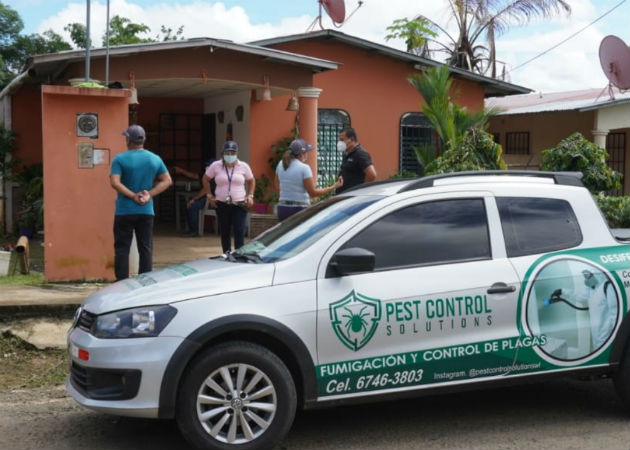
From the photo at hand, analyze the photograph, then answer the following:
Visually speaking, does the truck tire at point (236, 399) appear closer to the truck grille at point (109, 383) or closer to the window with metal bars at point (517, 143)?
the truck grille at point (109, 383)

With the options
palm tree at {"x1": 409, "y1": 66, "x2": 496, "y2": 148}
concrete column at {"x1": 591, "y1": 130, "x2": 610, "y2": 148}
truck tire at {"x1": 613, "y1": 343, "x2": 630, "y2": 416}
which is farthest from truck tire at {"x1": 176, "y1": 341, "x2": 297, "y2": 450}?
concrete column at {"x1": 591, "y1": 130, "x2": 610, "y2": 148}

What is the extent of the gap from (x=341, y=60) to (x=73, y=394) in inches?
463

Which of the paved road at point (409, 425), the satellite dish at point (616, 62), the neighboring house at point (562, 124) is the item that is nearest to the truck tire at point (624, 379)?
the paved road at point (409, 425)

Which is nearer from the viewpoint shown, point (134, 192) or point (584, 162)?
point (134, 192)

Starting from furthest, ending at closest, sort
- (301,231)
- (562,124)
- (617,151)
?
(617,151) < (562,124) < (301,231)

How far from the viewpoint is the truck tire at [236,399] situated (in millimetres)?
4625

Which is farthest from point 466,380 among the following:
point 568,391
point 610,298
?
point 568,391

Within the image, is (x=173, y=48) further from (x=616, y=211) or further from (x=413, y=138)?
(x=616, y=211)

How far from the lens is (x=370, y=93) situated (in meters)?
16.1

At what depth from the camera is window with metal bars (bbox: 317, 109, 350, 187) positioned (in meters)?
15.6

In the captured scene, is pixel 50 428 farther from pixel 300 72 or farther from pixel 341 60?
pixel 341 60

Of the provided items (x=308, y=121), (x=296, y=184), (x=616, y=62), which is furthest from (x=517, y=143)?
(x=296, y=184)

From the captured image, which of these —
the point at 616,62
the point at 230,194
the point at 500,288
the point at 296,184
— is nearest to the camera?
the point at 500,288

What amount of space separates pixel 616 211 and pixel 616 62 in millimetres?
5591
